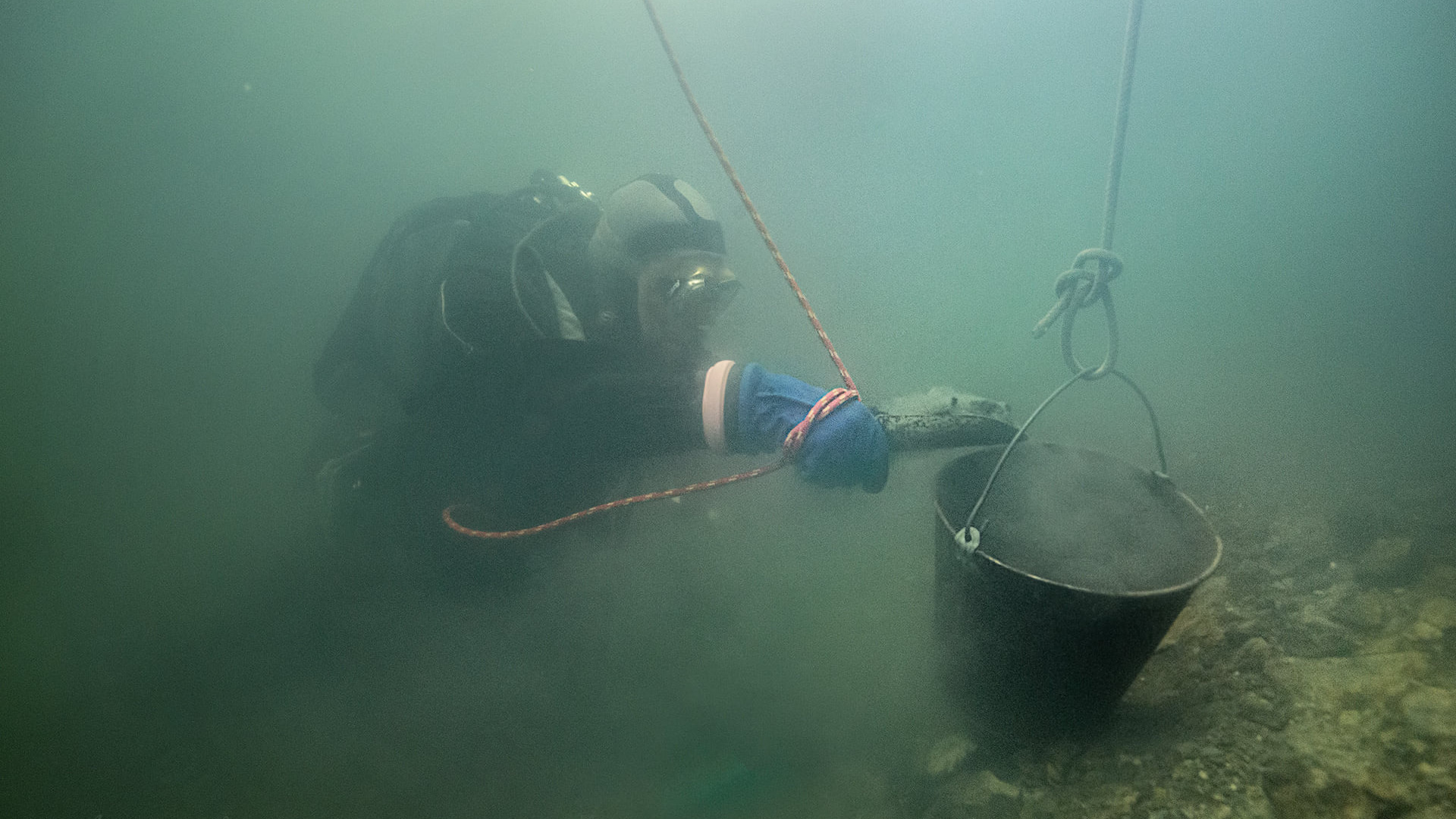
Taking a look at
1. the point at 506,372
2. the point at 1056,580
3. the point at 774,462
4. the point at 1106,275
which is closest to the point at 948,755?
the point at 1056,580

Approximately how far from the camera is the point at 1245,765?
1.30 meters

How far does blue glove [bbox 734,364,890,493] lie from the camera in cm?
158

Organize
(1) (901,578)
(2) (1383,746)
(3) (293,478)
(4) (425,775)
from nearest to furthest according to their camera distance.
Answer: (2) (1383,746) < (4) (425,775) < (1) (901,578) < (3) (293,478)

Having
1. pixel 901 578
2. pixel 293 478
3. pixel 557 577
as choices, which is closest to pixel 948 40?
pixel 901 578

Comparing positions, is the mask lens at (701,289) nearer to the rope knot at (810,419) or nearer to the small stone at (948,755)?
the rope knot at (810,419)

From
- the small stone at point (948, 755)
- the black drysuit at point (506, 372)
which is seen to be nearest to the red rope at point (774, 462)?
the black drysuit at point (506, 372)

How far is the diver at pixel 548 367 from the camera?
1647 millimetres

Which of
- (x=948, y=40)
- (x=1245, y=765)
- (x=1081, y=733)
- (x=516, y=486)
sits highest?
(x=948, y=40)

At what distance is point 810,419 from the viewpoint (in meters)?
1.58

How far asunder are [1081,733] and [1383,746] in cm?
67

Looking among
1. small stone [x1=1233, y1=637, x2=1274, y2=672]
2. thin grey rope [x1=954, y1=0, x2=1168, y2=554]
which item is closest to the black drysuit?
thin grey rope [x1=954, y1=0, x2=1168, y2=554]

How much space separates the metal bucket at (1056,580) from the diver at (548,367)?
0.47 metres

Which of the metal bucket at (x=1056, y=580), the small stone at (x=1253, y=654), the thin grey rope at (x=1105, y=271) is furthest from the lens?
the thin grey rope at (x=1105, y=271)

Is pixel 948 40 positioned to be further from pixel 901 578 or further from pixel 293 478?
pixel 293 478
